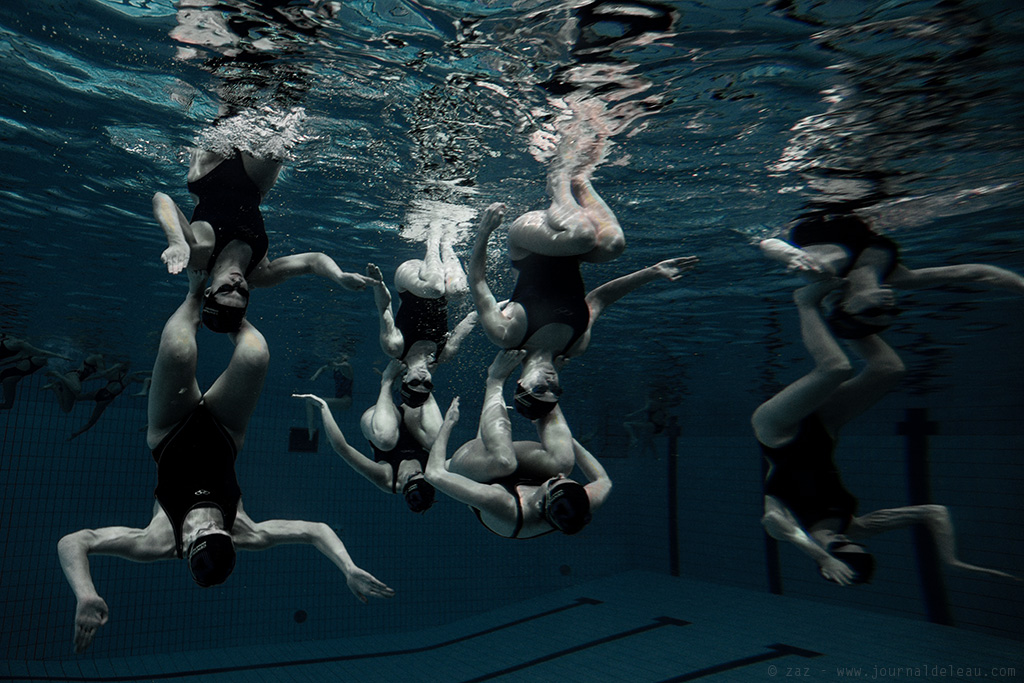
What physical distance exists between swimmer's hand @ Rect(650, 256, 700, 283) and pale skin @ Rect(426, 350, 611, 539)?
4.87ft

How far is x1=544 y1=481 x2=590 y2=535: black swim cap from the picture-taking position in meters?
4.78

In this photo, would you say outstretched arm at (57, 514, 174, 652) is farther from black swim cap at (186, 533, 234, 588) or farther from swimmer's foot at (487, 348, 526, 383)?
swimmer's foot at (487, 348, 526, 383)

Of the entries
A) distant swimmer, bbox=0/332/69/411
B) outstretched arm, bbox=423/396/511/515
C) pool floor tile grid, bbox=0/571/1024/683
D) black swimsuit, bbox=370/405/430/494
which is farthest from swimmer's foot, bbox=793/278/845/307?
distant swimmer, bbox=0/332/69/411

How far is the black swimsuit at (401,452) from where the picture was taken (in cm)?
705

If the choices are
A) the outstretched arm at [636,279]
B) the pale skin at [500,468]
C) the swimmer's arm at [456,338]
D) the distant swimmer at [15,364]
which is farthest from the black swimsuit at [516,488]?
the distant swimmer at [15,364]

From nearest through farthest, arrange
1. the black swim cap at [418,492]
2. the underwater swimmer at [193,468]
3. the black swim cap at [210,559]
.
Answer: the black swim cap at [210,559]
the underwater swimmer at [193,468]
the black swim cap at [418,492]

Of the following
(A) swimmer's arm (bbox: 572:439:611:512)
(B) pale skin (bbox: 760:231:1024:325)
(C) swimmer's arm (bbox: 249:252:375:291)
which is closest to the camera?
(B) pale skin (bbox: 760:231:1024:325)

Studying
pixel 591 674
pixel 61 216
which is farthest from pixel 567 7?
pixel 591 674

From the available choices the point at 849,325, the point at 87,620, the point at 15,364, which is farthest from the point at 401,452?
the point at 15,364

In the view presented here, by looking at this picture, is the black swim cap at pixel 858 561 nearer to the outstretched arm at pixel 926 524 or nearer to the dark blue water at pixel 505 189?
the outstretched arm at pixel 926 524

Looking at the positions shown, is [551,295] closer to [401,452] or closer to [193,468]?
[401,452]

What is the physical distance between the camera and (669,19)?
5191 millimetres

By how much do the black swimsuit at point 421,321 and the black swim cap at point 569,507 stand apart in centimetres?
280

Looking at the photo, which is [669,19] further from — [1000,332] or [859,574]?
[1000,332]
